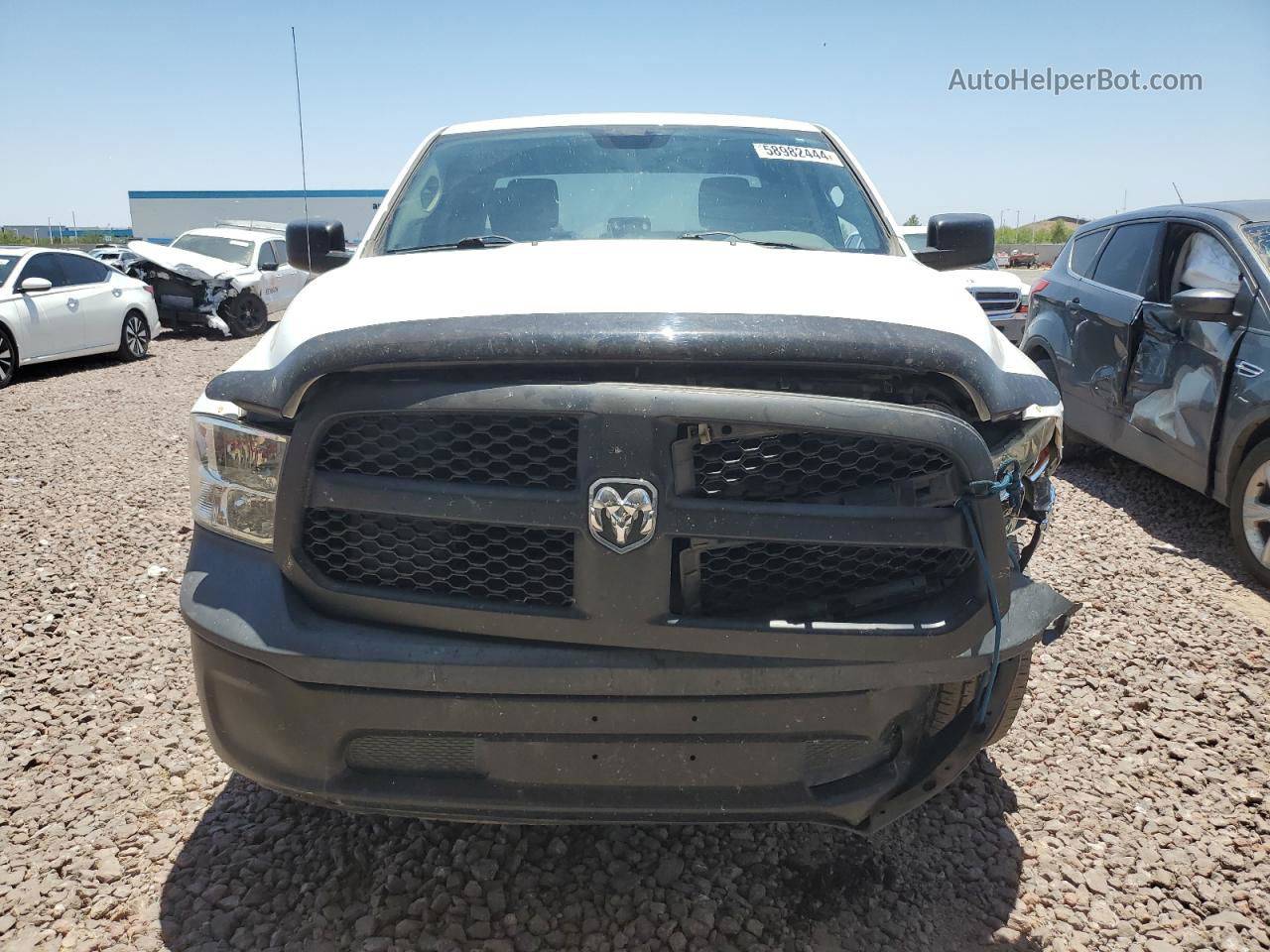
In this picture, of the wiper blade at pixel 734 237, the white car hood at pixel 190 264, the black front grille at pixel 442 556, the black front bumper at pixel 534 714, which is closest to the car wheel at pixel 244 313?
the white car hood at pixel 190 264

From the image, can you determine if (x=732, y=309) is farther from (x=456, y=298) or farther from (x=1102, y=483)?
(x=1102, y=483)

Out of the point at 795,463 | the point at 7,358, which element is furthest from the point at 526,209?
the point at 7,358

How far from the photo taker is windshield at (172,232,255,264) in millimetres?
16766

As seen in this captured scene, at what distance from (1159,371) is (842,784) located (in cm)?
449

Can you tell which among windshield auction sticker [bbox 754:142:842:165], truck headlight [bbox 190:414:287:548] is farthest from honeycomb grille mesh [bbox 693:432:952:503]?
windshield auction sticker [bbox 754:142:842:165]

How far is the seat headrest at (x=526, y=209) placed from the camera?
3.31 metres

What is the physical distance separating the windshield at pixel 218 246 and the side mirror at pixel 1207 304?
50.2ft

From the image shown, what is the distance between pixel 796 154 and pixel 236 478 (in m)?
2.54

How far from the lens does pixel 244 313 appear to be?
16094 mm

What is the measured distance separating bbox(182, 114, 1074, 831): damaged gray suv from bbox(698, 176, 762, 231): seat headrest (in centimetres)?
136

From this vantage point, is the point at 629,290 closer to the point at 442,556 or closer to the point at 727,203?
the point at 442,556

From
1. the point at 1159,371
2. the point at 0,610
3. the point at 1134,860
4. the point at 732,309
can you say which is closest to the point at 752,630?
Result: the point at 732,309

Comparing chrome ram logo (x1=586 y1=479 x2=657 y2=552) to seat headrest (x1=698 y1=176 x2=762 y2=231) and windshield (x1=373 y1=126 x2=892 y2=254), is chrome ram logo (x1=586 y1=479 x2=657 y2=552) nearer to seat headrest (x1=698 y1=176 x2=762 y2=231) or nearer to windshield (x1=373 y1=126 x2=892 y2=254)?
windshield (x1=373 y1=126 x2=892 y2=254)

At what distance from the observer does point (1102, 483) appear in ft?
21.6
